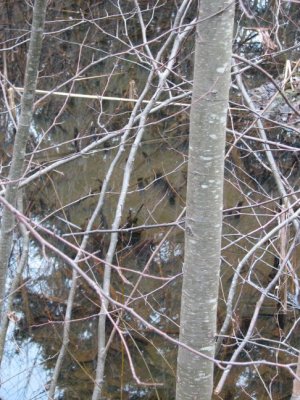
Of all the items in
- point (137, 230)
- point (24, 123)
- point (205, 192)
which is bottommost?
point (137, 230)

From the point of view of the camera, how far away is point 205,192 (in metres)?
1.62

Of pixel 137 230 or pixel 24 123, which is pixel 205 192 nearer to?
pixel 24 123

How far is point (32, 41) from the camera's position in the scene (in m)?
1.72

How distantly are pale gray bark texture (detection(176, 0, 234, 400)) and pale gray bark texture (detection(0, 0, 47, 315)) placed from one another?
45cm

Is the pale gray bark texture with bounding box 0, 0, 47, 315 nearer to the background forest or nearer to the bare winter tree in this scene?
the bare winter tree

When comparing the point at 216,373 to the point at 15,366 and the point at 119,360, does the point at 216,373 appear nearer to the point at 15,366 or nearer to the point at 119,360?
the point at 119,360

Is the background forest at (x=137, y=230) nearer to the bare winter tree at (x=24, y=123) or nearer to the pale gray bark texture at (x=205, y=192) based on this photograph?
the bare winter tree at (x=24, y=123)

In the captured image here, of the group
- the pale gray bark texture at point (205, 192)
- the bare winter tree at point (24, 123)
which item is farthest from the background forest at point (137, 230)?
the pale gray bark texture at point (205, 192)

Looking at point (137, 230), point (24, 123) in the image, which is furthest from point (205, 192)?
point (137, 230)

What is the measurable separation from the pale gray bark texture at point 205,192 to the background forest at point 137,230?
0.67 metres

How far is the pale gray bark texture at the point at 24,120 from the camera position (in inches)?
66.8

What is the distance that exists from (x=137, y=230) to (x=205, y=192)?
280 centimetres

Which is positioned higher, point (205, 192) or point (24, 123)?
point (24, 123)

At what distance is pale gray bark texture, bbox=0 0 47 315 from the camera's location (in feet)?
5.57
